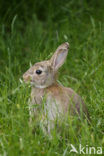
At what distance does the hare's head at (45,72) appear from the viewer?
15.9 feet

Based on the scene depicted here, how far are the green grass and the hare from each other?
0.40 feet

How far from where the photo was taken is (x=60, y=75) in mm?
6031

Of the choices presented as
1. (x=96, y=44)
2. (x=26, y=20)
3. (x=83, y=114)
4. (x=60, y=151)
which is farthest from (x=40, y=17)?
(x=60, y=151)

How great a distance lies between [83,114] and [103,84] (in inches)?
36.3

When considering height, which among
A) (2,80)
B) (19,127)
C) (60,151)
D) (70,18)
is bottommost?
(60,151)

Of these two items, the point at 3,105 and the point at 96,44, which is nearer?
the point at 3,105

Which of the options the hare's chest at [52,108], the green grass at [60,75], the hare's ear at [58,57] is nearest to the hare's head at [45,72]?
the hare's ear at [58,57]

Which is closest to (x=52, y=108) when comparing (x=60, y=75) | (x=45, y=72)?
(x=45, y=72)

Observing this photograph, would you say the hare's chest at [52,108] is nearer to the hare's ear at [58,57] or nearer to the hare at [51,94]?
the hare at [51,94]

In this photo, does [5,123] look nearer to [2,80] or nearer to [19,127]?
[19,127]

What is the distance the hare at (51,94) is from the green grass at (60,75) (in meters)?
0.12

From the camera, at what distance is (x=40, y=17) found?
7.96m

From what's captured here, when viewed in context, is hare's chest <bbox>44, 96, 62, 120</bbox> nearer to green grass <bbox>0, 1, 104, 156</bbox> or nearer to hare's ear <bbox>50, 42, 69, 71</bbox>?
green grass <bbox>0, 1, 104, 156</bbox>

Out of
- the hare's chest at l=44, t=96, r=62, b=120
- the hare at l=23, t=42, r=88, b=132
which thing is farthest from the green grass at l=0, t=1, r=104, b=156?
the hare's chest at l=44, t=96, r=62, b=120
